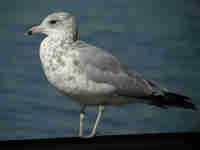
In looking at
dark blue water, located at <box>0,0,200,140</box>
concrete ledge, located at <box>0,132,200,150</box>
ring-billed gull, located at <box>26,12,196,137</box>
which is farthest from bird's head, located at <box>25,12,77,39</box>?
dark blue water, located at <box>0,0,200,140</box>

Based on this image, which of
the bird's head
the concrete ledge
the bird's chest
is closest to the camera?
the concrete ledge

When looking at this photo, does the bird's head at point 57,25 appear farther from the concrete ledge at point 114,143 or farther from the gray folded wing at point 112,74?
the concrete ledge at point 114,143

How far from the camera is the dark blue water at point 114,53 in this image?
112 inches

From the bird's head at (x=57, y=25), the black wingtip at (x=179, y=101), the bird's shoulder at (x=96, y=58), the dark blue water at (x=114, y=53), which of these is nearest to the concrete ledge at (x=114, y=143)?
the black wingtip at (x=179, y=101)

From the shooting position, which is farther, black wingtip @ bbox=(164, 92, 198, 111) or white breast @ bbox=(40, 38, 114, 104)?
black wingtip @ bbox=(164, 92, 198, 111)

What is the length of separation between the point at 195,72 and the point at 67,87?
73.0 inches

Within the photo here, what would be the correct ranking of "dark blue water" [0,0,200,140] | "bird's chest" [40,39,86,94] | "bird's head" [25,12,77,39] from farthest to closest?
"dark blue water" [0,0,200,140] < "bird's head" [25,12,77,39] < "bird's chest" [40,39,86,94]

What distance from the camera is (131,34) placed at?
10.2ft

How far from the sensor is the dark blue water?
9.36 feet

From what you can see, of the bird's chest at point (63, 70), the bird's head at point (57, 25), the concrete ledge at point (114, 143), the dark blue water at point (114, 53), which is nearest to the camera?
the concrete ledge at point (114, 143)

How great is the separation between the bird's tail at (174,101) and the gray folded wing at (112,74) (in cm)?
3

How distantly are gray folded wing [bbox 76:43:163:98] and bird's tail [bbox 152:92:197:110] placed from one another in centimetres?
3

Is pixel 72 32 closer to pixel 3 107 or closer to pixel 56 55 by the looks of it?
pixel 56 55

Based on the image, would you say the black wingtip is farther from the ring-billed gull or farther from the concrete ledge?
the concrete ledge
